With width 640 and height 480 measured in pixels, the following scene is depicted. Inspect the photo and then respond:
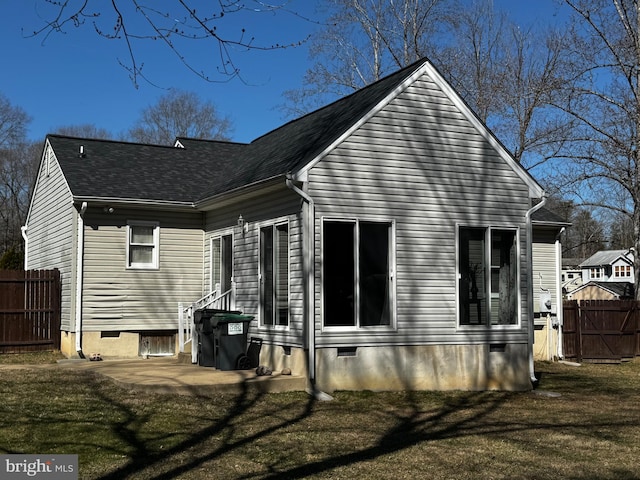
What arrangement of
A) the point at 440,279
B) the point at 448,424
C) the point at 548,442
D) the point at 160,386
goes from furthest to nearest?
the point at 440,279
the point at 160,386
the point at 448,424
the point at 548,442

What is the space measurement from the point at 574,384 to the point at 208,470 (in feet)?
32.6

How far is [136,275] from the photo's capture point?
16703 millimetres

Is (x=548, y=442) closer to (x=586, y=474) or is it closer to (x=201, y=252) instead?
(x=586, y=474)

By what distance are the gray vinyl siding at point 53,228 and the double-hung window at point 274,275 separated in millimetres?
4928

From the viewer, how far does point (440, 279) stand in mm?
13336

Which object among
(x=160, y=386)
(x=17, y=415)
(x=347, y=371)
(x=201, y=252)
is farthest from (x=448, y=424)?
(x=201, y=252)

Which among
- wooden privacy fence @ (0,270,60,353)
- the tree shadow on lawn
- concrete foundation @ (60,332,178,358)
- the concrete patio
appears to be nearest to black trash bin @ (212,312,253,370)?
the concrete patio

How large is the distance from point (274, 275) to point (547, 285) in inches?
389

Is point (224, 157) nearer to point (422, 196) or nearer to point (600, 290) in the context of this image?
point (422, 196)

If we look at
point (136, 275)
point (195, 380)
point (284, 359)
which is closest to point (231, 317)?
point (284, 359)

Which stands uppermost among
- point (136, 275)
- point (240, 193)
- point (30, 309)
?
point (240, 193)

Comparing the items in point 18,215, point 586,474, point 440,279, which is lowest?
point 586,474

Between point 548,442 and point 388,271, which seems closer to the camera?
point 548,442

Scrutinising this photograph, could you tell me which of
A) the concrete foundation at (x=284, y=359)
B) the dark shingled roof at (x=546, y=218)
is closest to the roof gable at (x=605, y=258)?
the dark shingled roof at (x=546, y=218)
